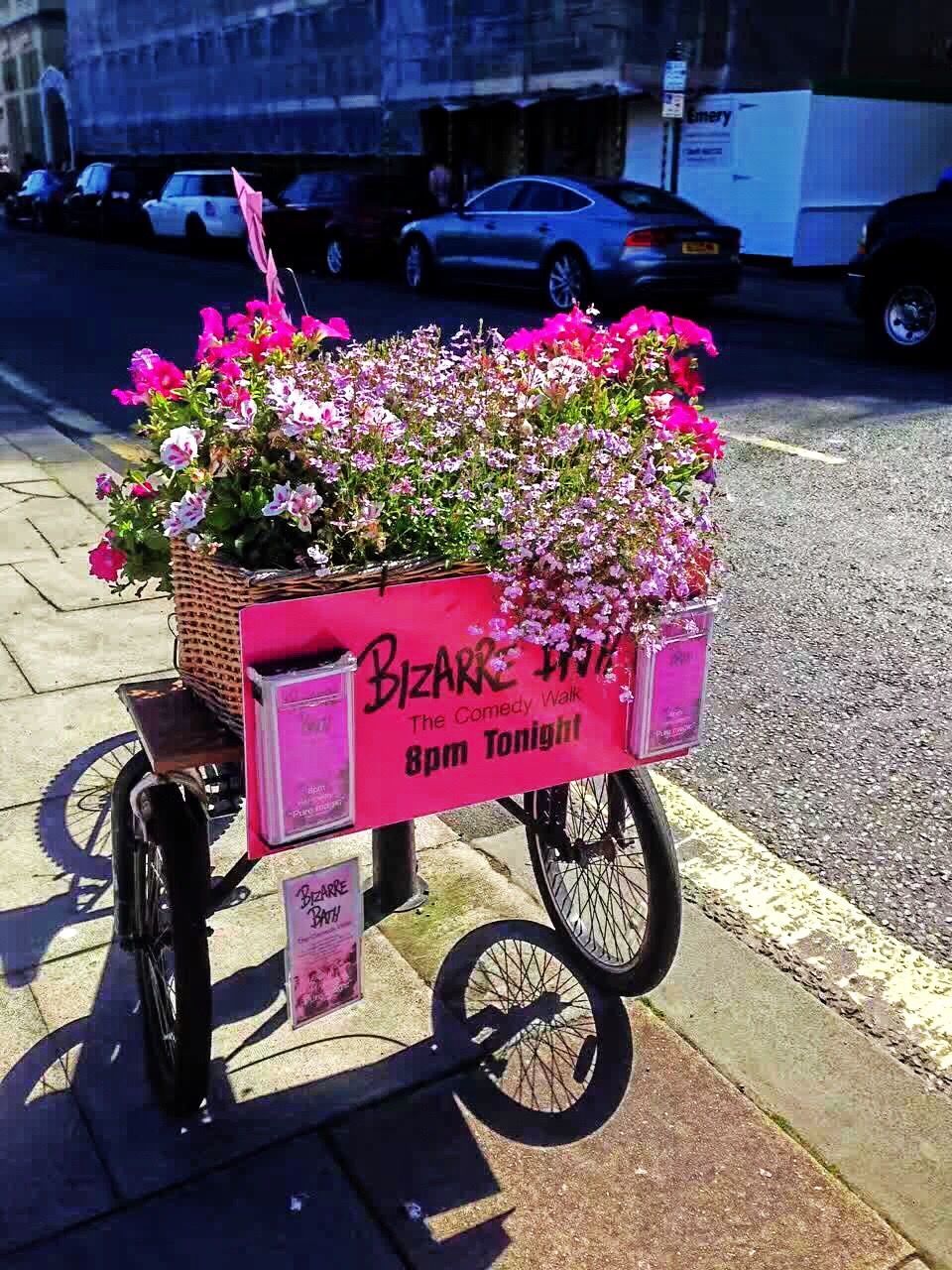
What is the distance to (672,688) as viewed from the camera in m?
2.48

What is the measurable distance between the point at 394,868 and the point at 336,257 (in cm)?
1669

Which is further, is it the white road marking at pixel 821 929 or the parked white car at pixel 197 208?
the parked white car at pixel 197 208

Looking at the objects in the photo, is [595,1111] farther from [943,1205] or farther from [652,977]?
[943,1205]

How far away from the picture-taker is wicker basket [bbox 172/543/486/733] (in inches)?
81.0

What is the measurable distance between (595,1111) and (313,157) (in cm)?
3095

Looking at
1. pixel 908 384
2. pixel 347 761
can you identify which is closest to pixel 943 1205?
pixel 347 761

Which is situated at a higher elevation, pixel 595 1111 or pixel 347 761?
pixel 347 761

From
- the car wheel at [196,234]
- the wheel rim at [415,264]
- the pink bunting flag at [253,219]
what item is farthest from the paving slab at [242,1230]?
A: the car wheel at [196,234]

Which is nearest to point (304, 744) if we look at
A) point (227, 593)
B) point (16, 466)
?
point (227, 593)

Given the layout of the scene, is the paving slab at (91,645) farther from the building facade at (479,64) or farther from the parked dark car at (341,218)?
the building facade at (479,64)

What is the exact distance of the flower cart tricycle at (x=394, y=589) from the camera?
2.12 m

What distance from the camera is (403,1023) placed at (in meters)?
2.81

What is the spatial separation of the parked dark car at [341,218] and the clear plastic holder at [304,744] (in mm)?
16853

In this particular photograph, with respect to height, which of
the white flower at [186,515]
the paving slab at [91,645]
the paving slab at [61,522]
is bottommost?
the paving slab at [61,522]
